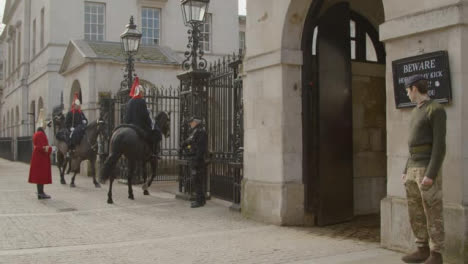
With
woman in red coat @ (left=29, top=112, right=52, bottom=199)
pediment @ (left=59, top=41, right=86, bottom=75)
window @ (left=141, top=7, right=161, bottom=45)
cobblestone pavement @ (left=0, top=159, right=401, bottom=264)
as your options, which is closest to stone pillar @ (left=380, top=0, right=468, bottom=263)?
cobblestone pavement @ (left=0, top=159, right=401, bottom=264)

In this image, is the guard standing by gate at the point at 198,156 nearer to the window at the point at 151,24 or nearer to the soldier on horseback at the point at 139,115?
the soldier on horseback at the point at 139,115

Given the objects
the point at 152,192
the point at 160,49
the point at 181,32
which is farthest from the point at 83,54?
the point at 181,32

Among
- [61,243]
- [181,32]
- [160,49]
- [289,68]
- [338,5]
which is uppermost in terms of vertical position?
[181,32]

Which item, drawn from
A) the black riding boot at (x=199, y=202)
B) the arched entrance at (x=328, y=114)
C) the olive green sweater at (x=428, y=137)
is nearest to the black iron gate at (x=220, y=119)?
the black riding boot at (x=199, y=202)

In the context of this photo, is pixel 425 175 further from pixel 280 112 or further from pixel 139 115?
pixel 139 115

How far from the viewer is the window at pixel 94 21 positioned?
101 feet

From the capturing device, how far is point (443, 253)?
591cm

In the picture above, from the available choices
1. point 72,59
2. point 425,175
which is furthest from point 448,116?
point 72,59

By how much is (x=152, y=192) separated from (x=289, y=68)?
21.4 ft

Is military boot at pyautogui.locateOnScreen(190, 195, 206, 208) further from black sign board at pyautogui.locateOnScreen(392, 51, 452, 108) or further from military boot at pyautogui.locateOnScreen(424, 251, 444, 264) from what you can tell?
military boot at pyautogui.locateOnScreen(424, 251, 444, 264)

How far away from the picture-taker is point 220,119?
11500 millimetres

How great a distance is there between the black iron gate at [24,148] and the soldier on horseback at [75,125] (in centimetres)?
1429

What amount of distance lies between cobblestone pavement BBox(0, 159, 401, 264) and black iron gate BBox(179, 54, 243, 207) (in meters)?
0.58

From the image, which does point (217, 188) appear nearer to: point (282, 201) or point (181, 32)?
point (282, 201)
